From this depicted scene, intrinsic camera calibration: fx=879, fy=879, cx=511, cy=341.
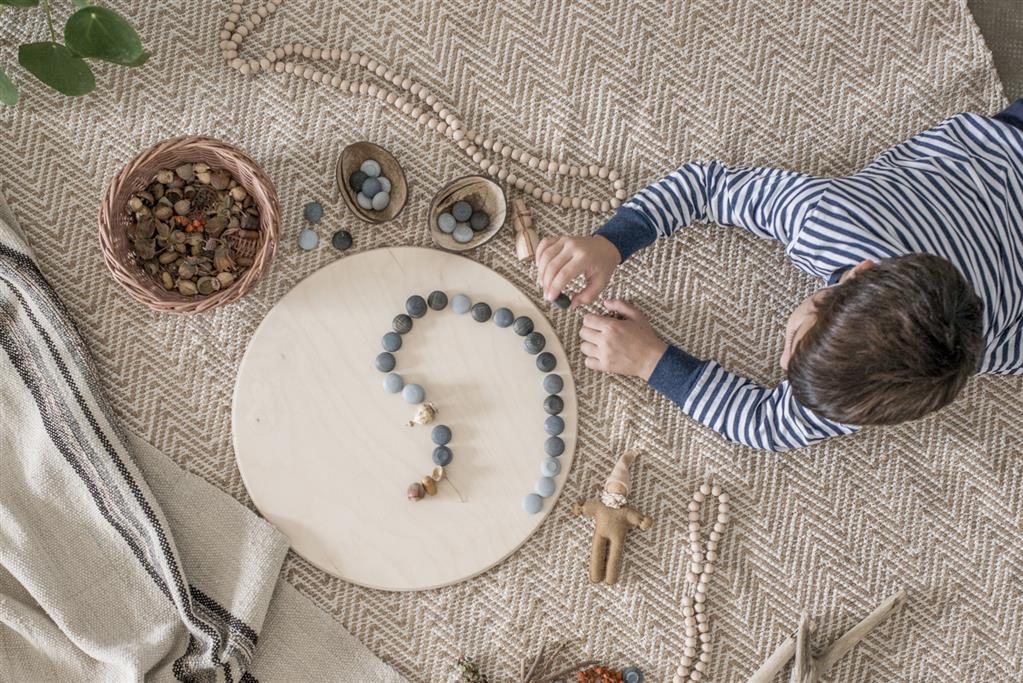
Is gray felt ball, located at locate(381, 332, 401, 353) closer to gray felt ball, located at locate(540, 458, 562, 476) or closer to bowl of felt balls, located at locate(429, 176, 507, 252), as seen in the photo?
bowl of felt balls, located at locate(429, 176, 507, 252)

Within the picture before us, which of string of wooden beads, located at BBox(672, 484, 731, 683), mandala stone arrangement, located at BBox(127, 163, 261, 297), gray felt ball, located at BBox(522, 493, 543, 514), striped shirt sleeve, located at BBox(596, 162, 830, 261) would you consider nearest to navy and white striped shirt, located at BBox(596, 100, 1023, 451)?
striped shirt sleeve, located at BBox(596, 162, 830, 261)

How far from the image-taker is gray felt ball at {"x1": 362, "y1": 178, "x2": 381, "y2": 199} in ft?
3.59

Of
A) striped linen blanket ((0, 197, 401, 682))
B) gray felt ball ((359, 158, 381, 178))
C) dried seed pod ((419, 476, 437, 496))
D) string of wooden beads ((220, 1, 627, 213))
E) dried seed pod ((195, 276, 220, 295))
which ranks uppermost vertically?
string of wooden beads ((220, 1, 627, 213))

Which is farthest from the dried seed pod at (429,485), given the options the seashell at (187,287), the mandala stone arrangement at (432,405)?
the seashell at (187,287)

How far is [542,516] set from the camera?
1.11 m

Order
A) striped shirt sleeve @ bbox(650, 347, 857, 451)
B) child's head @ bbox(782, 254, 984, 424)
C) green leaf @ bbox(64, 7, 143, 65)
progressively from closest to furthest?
child's head @ bbox(782, 254, 984, 424)
green leaf @ bbox(64, 7, 143, 65)
striped shirt sleeve @ bbox(650, 347, 857, 451)

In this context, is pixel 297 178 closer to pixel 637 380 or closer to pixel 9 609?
pixel 637 380

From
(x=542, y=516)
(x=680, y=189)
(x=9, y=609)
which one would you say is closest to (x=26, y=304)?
(x=9, y=609)

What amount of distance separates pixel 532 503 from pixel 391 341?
268mm

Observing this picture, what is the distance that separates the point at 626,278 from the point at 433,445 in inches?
13.0

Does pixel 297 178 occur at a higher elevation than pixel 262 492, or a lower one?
higher

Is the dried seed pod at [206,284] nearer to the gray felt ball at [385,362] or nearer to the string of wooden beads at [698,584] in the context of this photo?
the gray felt ball at [385,362]

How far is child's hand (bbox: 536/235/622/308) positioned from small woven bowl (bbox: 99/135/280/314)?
0.32m

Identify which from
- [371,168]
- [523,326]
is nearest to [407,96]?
[371,168]
